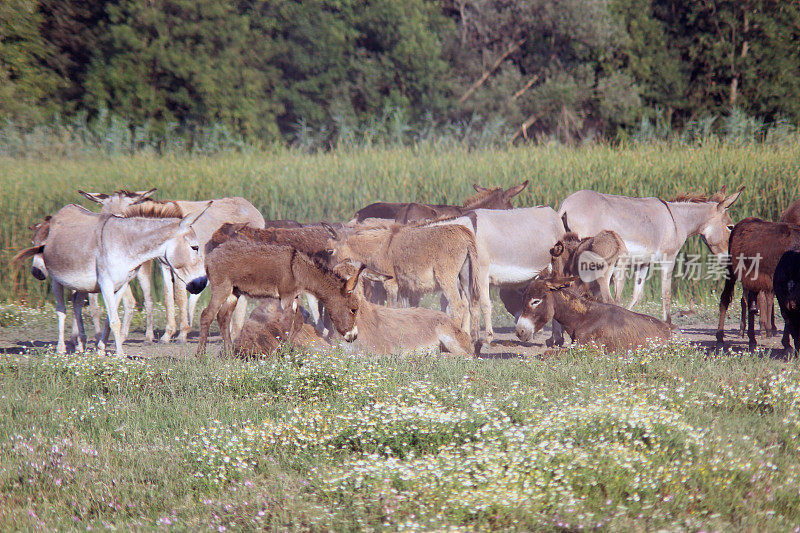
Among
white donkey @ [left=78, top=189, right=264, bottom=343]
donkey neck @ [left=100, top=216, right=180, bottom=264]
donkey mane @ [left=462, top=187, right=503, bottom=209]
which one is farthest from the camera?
donkey mane @ [left=462, top=187, right=503, bottom=209]

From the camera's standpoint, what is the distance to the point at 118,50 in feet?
91.2

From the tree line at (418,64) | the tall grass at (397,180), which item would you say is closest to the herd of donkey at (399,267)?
the tall grass at (397,180)

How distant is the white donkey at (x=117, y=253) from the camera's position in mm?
8719

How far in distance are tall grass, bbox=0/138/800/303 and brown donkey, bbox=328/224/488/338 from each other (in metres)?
5.74

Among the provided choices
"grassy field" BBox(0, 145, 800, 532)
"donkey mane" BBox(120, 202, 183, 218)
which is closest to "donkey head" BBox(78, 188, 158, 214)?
"donkey mane" BBox(120, 202, 183, 218)

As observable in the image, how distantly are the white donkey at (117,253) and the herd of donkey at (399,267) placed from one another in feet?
0.05

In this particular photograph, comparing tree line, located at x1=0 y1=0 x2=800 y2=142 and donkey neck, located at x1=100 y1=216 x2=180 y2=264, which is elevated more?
tree line, located at x1=0 y1=0 x2=800 y2=142

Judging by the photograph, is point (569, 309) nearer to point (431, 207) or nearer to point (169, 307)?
point (431, 207)

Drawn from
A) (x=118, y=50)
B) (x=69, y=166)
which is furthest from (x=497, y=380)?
(x=118, y=50)

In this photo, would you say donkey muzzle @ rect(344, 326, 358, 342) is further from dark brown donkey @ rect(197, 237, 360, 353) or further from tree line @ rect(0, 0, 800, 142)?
tree line @ rect(0, 0, 800, 142)

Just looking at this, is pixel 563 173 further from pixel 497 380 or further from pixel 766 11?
pixel 766 11

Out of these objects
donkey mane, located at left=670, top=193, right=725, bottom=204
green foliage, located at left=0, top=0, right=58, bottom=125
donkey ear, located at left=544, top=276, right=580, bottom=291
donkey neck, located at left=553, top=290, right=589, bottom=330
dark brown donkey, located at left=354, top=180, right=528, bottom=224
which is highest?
green foliage, located at left=0, top=0, right=58, bottom=125

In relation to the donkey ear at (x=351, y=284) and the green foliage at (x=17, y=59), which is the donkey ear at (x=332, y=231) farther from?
the green foliage at (x=17, y=59)

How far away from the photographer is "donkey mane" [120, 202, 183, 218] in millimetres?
9383
